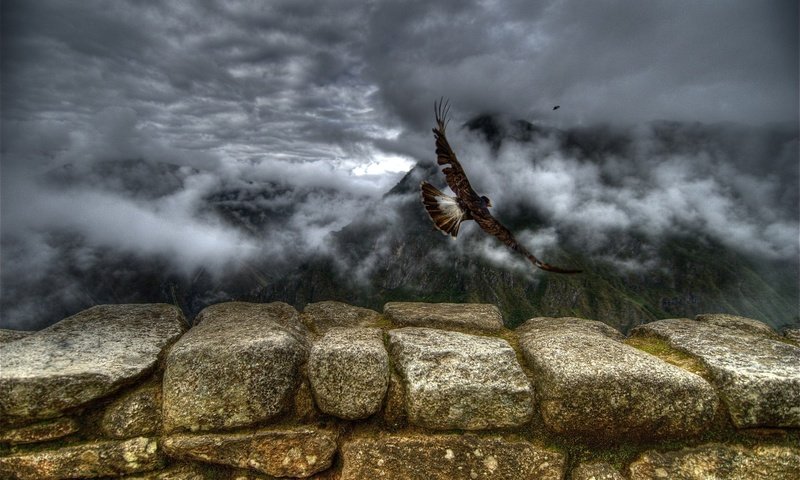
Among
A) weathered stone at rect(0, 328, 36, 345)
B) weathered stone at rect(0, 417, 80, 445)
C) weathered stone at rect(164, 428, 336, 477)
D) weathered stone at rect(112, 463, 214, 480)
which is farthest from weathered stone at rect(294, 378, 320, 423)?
weathered stone at rect(0, 328, 36, 345)

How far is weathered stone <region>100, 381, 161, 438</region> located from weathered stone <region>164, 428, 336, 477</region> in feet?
1.33

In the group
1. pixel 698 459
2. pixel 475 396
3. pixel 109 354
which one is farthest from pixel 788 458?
pixel 109 354

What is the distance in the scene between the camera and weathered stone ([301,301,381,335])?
321 inches

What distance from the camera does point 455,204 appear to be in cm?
608

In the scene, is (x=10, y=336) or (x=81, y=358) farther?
(x=10, y=336)

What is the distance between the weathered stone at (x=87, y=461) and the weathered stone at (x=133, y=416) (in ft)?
0.40

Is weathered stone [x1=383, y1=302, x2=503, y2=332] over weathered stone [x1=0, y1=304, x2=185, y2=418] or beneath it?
over

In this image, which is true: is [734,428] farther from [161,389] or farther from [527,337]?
[161,389]

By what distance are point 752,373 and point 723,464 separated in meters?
1.39

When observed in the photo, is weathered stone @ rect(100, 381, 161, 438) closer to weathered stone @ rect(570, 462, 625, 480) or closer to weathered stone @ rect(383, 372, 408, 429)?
weathered stone @ rect(383, 372, 408, 429)

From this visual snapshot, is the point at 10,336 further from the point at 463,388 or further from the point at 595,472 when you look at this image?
the point at 595,472

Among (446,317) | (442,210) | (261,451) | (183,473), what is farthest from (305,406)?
(442,210)

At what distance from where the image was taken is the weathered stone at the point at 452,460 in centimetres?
568

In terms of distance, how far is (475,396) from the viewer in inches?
233
